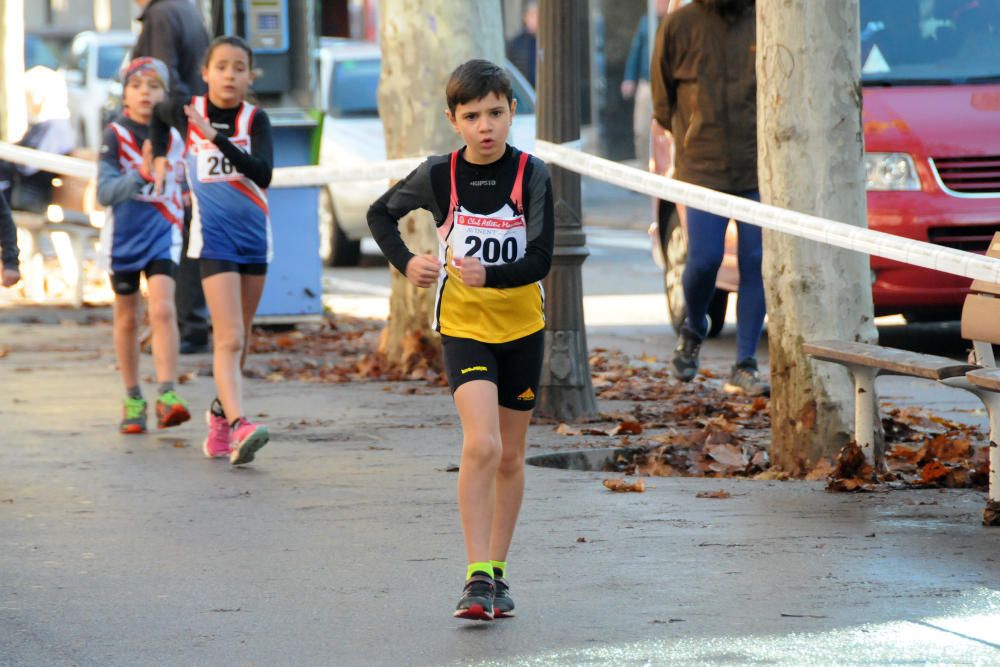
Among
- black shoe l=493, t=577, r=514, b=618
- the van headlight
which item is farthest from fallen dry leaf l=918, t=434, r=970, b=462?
the van headlight

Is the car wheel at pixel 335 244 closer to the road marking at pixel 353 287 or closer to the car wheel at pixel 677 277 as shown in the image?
the road marking at pixel 353 287

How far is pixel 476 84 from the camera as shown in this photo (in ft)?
17.5

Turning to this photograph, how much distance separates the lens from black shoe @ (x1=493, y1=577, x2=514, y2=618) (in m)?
5.27

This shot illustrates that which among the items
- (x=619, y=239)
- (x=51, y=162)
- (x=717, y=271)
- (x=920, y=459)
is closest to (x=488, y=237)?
(x=920, y=459)

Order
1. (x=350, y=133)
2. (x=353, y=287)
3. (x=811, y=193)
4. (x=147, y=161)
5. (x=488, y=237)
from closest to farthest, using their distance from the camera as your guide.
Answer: (x=488, y=237), (x=811, y=193), (x=147, y=161), (x=353, y=287), (x=350, y=133)

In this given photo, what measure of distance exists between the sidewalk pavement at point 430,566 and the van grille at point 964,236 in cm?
310

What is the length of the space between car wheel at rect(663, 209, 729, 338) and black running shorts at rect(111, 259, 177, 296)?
149 inches

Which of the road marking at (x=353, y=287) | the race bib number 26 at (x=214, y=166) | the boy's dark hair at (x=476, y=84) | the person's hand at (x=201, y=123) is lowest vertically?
the road marking at (x=353, y=287)

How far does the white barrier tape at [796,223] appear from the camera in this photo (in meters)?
6.63

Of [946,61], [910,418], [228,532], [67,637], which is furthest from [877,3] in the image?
[67,637]

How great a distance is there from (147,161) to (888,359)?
138 inches

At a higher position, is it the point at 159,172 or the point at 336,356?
the point at 159,172

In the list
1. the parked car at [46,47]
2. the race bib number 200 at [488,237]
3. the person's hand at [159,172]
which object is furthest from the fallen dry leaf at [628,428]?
the parked car at [46,47]

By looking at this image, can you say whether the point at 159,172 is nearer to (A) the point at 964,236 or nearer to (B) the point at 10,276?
(B) the point at 10,276
